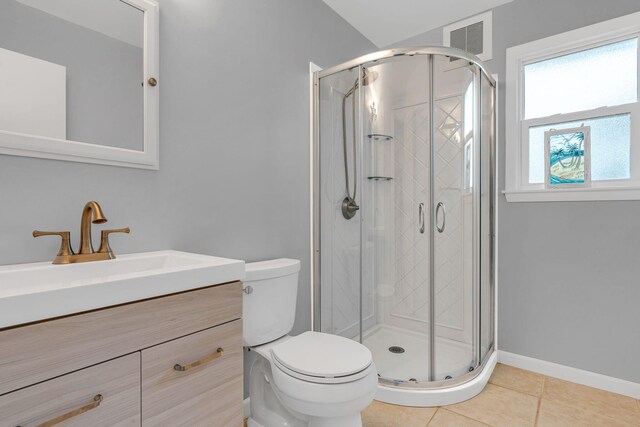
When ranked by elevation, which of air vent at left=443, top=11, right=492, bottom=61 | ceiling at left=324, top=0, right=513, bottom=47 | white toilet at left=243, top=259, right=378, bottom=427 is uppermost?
ceiling at left=324, top=0, right=513, bottom=47

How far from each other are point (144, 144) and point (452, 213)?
1.68m

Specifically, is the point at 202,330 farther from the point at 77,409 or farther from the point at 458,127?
the point at 458,127

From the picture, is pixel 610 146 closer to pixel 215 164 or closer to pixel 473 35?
pixel 473 35

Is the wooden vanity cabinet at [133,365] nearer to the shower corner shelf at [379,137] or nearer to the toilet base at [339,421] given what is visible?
the toilet base at [339,421]

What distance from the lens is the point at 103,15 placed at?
1243 mm

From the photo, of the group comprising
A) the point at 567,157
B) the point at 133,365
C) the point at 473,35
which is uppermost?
the point at 473,35

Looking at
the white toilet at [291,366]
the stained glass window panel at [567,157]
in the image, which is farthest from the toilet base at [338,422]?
the stained glass window panel at [567,157]

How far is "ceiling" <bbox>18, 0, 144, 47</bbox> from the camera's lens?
1137 millimetres

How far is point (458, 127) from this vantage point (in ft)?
6.47

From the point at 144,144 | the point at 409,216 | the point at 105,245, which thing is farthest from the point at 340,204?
the point at 105,245

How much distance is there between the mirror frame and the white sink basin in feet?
1.19

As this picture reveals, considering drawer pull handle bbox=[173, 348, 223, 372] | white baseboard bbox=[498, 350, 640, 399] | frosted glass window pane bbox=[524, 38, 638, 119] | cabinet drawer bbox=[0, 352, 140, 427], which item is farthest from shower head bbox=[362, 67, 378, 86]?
white baseboard bbox=[498, 350, 640, 399]

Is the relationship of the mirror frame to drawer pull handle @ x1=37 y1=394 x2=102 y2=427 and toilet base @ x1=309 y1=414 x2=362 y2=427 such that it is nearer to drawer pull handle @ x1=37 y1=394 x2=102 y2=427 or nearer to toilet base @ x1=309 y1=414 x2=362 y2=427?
drawer pull handle @ x1=37 y1=394 x2=102 y2=427

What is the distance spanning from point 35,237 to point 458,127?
2.06m
